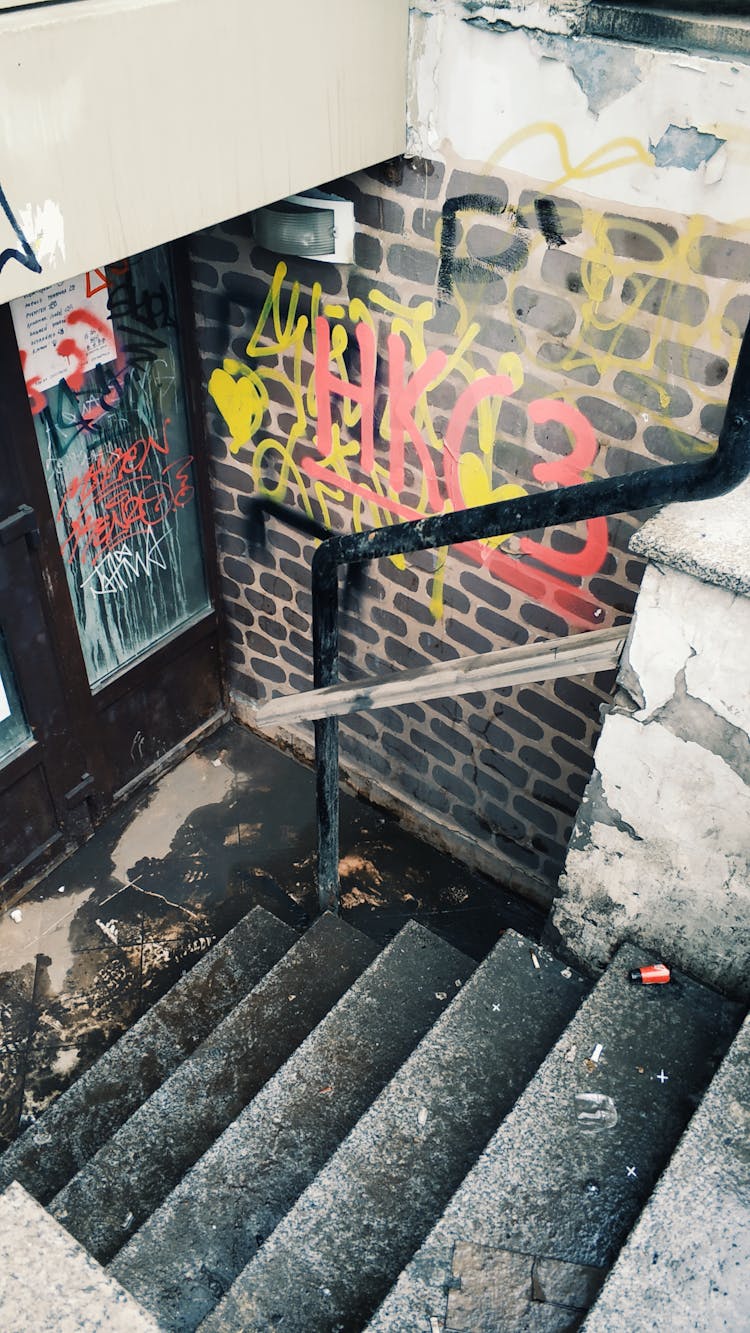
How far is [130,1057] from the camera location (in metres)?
3.40

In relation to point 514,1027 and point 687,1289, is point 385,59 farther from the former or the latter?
point 687,1289

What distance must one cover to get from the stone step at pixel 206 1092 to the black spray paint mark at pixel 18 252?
210 cm

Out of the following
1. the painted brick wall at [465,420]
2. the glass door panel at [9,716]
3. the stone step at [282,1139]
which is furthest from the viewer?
the glass door panel at [9,716]

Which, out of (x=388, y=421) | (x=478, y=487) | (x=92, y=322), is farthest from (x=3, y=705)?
(x=478, y=487)

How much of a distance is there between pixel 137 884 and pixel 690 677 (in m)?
2.73

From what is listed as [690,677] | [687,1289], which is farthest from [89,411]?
[687,1289]

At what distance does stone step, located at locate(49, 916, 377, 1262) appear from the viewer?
2771 millimetres

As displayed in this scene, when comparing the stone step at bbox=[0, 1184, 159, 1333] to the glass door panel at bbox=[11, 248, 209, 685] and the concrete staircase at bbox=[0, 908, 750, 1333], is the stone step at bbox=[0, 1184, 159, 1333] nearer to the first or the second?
the concrete staircase at bbox=[0, 908, 750, 1333]

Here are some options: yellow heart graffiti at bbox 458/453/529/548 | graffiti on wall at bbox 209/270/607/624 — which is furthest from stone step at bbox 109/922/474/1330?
yellow heart graffiti at bbox 458/453/529/548

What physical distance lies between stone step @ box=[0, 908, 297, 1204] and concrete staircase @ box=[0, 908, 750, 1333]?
0.4 inches

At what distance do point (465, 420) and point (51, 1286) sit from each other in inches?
101

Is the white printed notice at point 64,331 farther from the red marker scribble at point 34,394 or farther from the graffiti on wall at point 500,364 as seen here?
the graffiti on wall at point 500,364

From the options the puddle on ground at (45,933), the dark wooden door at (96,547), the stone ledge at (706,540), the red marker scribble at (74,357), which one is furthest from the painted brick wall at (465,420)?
the puddle on ground at (45,933)

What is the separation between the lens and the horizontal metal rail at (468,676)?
2.43 meters
